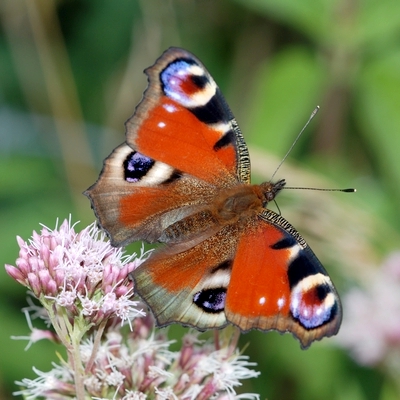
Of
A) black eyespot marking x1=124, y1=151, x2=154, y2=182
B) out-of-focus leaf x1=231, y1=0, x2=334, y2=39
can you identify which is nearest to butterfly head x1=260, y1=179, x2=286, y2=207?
A: black eyespot marking x1=124, y1=151, x2=154, y2=182

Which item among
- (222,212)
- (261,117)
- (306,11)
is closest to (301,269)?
(222,212)

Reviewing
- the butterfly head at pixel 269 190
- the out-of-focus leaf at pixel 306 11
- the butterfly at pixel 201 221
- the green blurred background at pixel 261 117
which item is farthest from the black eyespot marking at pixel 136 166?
the out-of-focus leaf at pixel 306 11

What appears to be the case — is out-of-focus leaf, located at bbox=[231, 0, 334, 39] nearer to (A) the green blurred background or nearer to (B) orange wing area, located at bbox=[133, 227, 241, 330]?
(A) the green blurred background

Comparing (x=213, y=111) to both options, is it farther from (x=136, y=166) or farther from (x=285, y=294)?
(x=285, y=294)

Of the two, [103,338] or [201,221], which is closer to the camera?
[103,338]

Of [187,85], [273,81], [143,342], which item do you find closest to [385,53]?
[273,81]

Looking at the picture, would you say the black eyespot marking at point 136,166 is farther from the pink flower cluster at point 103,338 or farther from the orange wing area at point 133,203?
the pink flower cluster at point 103,338
